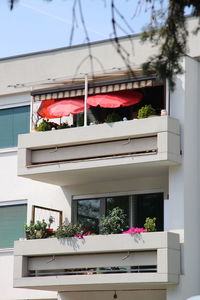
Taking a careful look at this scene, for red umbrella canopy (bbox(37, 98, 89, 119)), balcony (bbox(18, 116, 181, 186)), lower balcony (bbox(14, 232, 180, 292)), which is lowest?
lower balcony (bbox(14, 232, 180, 292))

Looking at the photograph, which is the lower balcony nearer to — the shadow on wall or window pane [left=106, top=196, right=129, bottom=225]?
the shadow on wall

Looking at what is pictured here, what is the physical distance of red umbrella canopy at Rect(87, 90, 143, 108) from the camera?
23.2 m

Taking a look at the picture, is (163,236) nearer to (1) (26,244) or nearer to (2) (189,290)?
(2) (189,290)

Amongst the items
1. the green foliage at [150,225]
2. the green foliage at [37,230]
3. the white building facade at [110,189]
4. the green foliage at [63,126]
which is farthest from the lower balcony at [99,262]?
the green foliage at [63,126]

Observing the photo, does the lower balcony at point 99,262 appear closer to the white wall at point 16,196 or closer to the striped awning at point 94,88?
the white wall at point 16,196

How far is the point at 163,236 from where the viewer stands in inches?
834

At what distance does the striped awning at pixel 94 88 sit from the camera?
2264 cm

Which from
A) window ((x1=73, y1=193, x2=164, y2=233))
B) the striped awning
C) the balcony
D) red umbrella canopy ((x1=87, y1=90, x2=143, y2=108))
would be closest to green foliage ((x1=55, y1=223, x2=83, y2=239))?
the balcony

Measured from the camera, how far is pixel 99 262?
2203 centimetres

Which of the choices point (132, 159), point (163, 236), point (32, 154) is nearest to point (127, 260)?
point (163, 236)

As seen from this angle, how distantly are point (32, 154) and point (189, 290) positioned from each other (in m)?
5.46

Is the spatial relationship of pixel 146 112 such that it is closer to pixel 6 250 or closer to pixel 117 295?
pixel 117 295

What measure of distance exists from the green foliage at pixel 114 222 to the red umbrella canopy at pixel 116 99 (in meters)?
2.68

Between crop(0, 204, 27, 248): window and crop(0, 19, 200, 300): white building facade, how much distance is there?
0.03 m
